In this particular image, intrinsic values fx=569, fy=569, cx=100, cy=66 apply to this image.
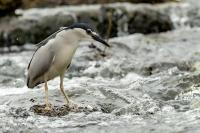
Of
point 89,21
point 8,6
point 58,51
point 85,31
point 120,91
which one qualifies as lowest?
point 89,21

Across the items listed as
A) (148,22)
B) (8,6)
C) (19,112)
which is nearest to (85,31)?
(19,112)

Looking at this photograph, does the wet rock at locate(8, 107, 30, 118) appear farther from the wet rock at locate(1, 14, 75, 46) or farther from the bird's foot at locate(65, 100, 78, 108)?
the wet rock at locate(1, 14, 75, 46)

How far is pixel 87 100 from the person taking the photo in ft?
23.9

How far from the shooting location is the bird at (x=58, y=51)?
638 centimetres

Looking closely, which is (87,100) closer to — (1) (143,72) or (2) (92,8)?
(1) (143,72)

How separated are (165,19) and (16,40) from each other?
4019 millimetres

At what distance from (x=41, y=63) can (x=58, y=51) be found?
309 millimetres

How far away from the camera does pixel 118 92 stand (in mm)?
7762

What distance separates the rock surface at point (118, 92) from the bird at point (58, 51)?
436mm

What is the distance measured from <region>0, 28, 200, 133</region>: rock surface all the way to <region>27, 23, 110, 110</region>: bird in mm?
436

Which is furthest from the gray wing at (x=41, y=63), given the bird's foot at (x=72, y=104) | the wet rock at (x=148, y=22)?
the wet rock at (x=148, y=22)

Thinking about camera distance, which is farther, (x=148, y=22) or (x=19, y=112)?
(x=148, y=22)

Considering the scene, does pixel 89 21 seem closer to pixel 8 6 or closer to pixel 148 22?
pixel 148 22

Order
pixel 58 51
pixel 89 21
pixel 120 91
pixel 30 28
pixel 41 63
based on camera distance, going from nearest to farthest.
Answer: pixel 58 51 < pixel 41 63 < pixel 120 91 < pixel 30 28 < pixel 89 21
